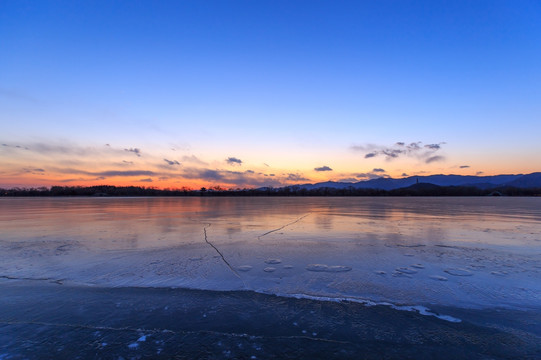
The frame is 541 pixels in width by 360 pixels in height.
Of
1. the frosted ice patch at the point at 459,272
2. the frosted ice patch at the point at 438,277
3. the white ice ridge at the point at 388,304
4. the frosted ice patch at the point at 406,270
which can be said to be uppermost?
the frosted ice patch at the point at 459,272

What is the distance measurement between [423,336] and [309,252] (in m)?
3.56

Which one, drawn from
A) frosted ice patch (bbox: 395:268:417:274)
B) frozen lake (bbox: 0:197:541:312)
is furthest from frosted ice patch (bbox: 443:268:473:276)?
frosted ice patch (bbox: 395:268:417:274)

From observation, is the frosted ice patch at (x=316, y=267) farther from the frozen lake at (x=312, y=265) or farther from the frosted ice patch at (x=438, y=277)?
the frosted ice patch at (x=438, y=277)

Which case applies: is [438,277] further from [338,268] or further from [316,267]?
[316,267]

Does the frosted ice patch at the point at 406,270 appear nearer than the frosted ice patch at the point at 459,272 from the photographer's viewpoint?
No

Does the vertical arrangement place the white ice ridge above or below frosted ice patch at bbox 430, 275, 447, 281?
below

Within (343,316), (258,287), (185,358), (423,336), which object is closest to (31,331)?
(185,358)

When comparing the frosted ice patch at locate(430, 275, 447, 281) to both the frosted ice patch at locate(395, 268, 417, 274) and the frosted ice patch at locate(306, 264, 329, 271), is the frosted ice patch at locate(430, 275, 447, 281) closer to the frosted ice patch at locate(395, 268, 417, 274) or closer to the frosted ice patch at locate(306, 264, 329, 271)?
the frosted ice patch at locate(395, 268, 417, 274)

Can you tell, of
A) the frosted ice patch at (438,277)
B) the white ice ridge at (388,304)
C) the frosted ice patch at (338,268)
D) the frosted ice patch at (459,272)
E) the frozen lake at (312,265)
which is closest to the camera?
the white ice ridge at (388,304)


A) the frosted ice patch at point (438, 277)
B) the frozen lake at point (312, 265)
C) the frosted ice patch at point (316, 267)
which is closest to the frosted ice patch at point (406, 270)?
the frozen lake at point (312, 265)

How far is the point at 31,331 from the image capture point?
273cm

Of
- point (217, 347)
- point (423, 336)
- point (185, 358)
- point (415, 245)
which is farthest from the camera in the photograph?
point (415, 245)

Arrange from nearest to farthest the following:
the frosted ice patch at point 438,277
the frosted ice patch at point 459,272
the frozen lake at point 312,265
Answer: the frozen lake at point 312,265, the frosted ice patch at point 438,277, the frosted ice patch at point 459,272

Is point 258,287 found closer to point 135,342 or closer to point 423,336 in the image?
point 135,342
